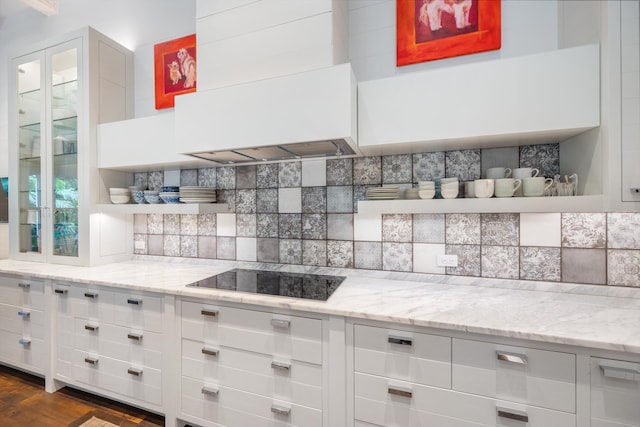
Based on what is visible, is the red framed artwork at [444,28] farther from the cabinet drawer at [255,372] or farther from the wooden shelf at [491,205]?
the cabinet drawer at [255,372]

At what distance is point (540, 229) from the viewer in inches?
64.4

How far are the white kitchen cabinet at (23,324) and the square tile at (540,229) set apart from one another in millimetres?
3149

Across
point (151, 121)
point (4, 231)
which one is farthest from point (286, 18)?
point (4, 231)

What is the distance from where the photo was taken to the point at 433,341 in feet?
4.09

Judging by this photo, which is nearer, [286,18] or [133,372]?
[286,18]

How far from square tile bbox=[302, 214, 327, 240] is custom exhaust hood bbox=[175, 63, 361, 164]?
0.45m

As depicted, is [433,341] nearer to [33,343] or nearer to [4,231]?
[33,343]

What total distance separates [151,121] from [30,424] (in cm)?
202

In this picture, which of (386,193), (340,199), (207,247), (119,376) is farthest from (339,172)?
(119,376)

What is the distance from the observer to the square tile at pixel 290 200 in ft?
6.98

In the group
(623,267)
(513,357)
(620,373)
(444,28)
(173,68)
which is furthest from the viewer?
(173,68)

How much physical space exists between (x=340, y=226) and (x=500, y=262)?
0.97 metres

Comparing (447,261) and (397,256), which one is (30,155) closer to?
(397,256)

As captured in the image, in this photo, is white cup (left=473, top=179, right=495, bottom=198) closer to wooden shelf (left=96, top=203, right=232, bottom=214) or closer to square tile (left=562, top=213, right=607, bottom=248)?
square tile (left=562, top=213, right=607, bottom=248)
